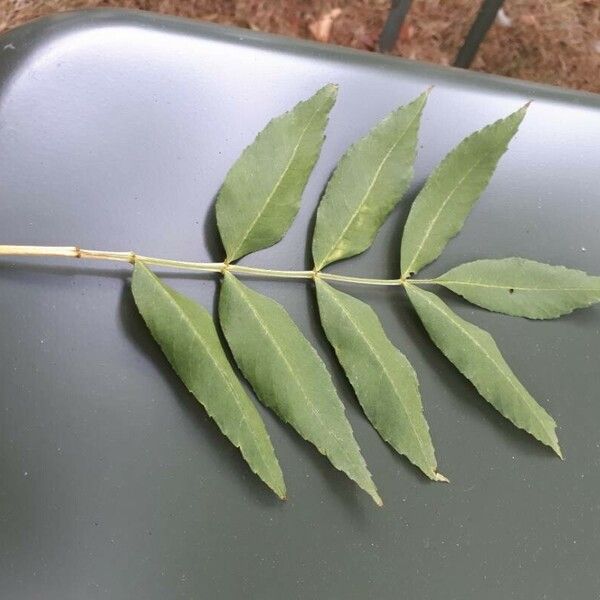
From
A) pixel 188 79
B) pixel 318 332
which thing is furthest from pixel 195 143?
pixel 318 332

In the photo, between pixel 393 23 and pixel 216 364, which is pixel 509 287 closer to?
pixel 216 364

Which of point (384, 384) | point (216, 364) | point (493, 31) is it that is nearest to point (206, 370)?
point (216, 364)

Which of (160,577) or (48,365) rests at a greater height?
(48,365)

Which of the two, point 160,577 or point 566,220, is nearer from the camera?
point 160,577

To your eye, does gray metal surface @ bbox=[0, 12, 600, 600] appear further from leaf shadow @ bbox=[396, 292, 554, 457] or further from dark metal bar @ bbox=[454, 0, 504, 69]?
dark metal bar @ bbox=[454, 0, 504, 69]

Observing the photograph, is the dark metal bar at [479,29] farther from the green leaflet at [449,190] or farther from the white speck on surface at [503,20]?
the green leaflet at [449,190]

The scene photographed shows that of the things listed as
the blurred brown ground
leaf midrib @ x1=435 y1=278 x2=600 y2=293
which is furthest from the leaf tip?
the blurred brown ground

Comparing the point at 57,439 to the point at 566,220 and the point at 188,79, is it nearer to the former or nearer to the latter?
the point at 188,79

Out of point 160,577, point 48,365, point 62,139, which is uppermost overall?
point 62,139
